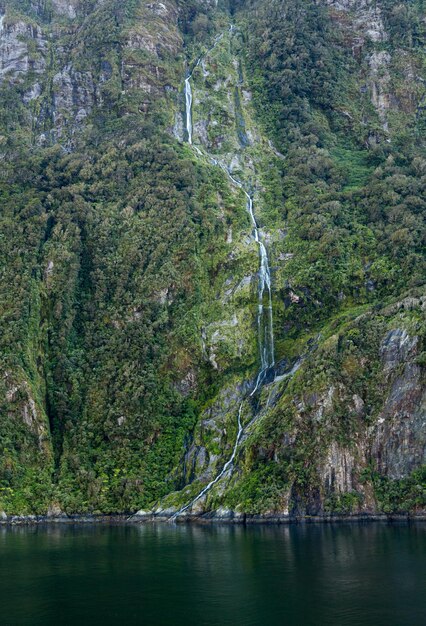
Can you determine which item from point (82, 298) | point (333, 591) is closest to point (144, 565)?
point (333, 591)

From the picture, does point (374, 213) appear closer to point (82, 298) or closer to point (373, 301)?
point (373, 301)

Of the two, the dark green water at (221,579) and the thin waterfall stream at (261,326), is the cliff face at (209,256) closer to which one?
the thin waterfall stream at (261,326)

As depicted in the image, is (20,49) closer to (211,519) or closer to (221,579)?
(211,519)

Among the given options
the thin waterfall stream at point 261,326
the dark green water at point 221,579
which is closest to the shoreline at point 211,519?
the thin waterfall stream at point 261,326

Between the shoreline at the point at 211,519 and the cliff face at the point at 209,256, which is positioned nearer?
the shoreline at the point at 211,519

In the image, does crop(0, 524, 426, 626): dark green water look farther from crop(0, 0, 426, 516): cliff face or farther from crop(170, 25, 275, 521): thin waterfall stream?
crop(170, 25, 275, 521): thin waterfall stream

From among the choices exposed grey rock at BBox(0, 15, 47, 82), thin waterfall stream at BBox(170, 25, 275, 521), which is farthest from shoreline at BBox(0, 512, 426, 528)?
exposed grey rock at BBox(0, 15, 47, 82)
